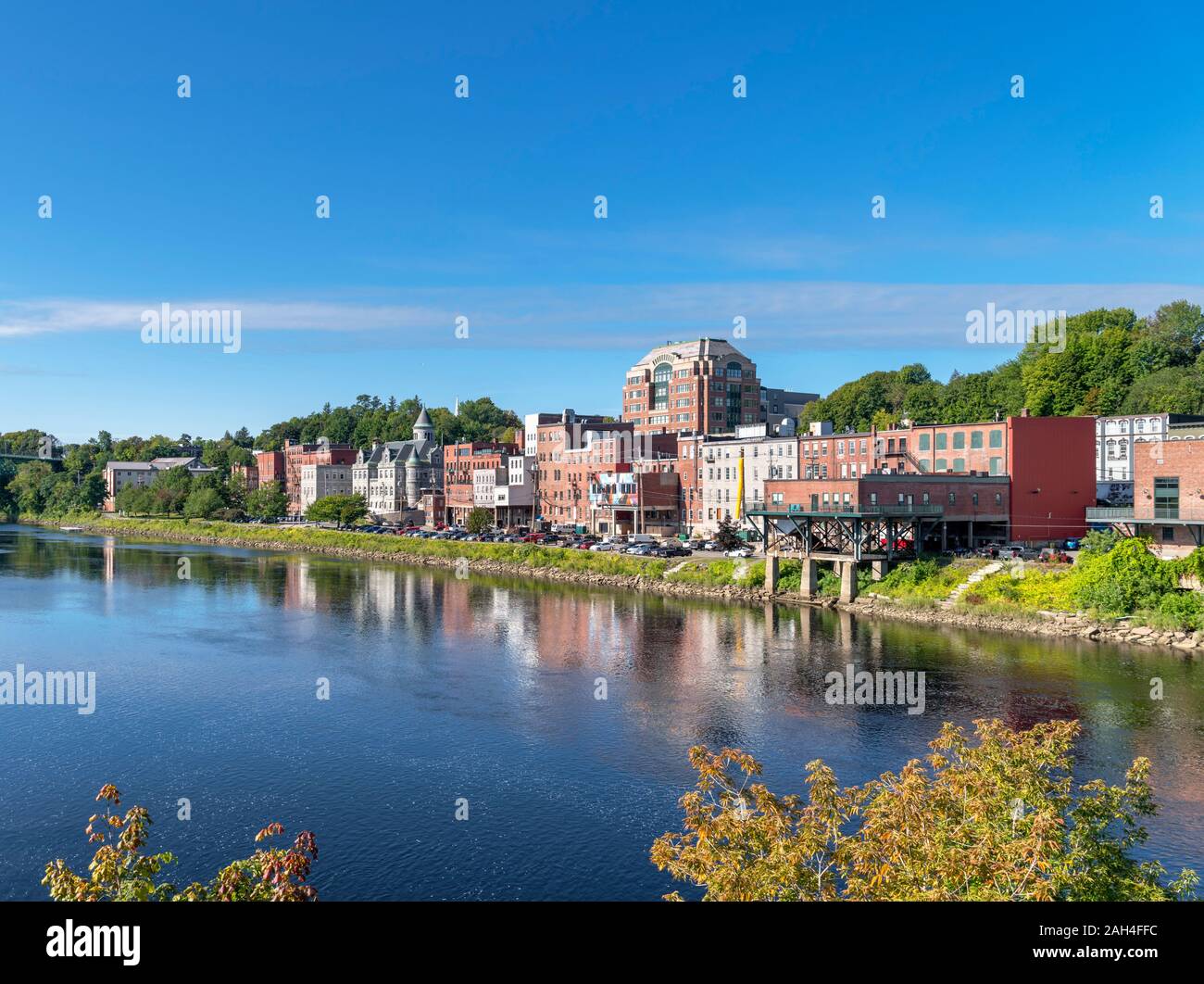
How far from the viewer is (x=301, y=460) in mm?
146500

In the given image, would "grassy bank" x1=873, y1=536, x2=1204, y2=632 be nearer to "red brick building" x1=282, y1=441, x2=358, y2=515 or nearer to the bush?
the bush

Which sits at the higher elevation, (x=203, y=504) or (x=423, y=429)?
(x=423, y=429)

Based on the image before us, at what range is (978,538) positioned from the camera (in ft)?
200

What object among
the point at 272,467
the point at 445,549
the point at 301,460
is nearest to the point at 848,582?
the point at 445,549

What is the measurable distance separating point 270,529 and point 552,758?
321 feet

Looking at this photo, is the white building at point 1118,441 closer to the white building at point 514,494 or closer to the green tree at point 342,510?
the white building at point 514,494

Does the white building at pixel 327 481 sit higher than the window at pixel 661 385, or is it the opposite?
the window at pixel 661 385

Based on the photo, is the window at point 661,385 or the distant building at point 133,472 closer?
the window at point 661,385

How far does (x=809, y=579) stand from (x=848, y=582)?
3.09 metres

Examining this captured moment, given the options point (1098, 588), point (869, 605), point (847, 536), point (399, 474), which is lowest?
point (869, 605)

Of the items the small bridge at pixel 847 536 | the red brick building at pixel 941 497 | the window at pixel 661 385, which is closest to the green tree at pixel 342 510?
the window at pixel 661 385

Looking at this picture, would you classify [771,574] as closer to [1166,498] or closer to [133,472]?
[1166,498]

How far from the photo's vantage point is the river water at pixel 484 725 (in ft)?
70.3

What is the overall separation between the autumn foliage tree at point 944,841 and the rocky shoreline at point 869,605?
3237 cm
